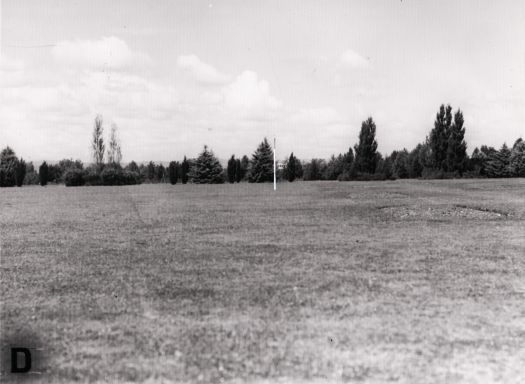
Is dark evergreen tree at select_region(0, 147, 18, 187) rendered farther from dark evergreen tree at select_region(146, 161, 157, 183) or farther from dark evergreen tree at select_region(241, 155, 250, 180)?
dark evergreen tree at select_region(241, 155, 250, 180)

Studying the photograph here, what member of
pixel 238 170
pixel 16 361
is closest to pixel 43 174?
pixel 238 170

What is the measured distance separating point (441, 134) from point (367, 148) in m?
7.42

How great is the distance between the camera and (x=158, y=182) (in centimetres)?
5681

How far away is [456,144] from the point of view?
51250mm

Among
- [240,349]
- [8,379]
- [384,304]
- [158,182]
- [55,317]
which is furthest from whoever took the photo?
[158,182]

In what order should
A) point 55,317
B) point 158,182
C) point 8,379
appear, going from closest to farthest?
point 8,379 < point 55,317 < point 158,182

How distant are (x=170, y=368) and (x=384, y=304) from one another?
2731 mm

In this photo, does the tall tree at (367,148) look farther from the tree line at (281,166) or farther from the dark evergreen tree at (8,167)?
the dark evergreen tree at (8,167)

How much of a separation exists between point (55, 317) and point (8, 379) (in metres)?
1.47

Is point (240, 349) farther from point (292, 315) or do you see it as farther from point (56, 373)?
point (56, 373)

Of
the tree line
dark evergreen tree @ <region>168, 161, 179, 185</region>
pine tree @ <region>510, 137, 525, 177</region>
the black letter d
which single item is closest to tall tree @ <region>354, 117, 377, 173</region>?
the tree line

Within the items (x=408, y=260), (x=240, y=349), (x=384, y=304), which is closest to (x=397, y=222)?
(x=408, y=260)

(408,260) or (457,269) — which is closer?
(457,269)

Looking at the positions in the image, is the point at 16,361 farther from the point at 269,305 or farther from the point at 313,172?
the point at 313,172
